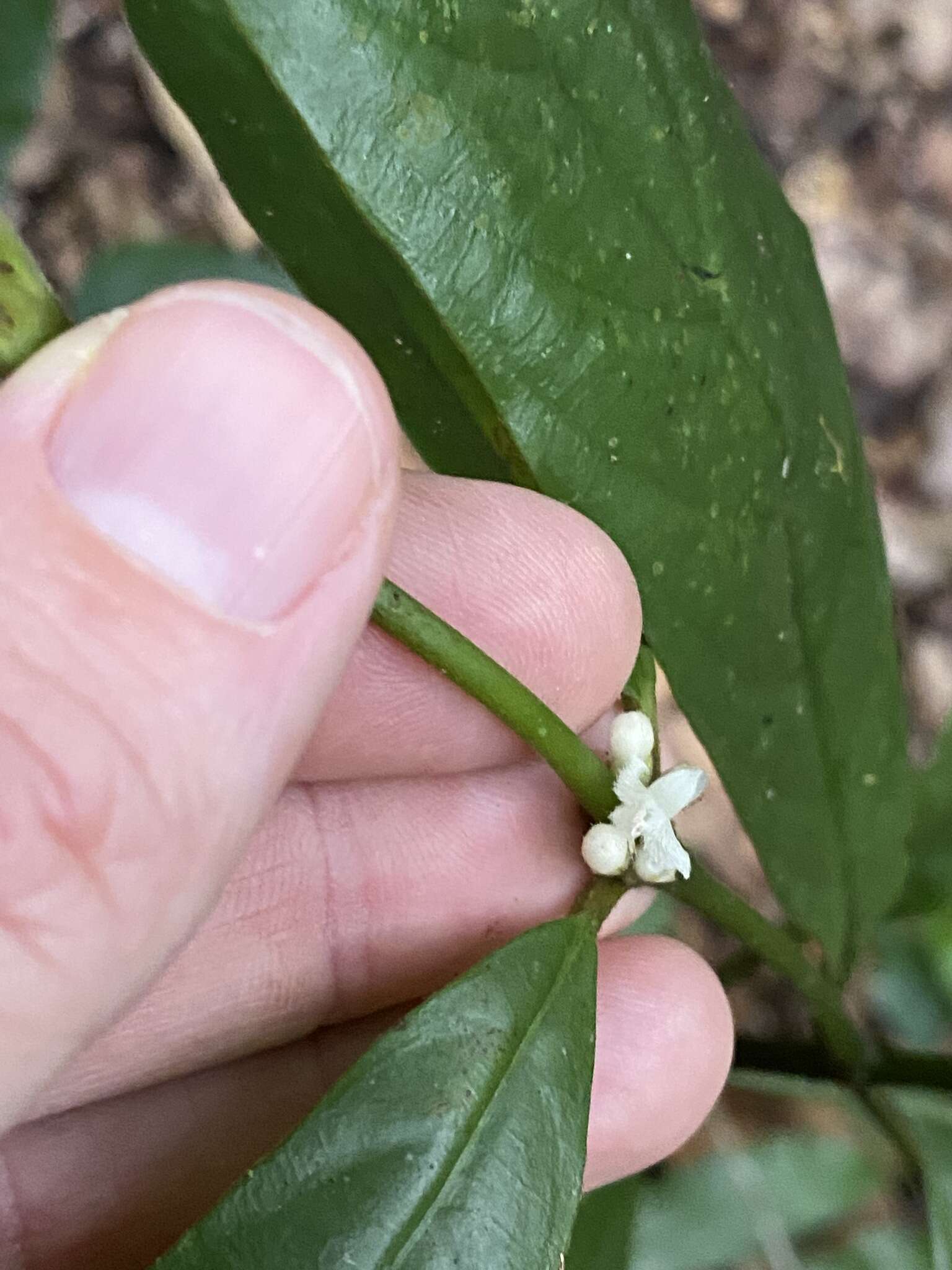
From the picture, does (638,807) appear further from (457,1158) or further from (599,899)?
(457,1158)

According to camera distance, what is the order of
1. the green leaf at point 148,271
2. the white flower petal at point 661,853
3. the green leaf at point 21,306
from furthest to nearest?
the green leaf at point 148,271, the white flower petal at point 661,853, the green leaf at point 21,306

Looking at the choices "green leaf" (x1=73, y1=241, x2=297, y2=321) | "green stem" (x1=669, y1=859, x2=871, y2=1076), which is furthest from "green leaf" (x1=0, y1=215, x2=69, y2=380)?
"green leaf" (x1=73, y1=241, x2=297, y2=321)

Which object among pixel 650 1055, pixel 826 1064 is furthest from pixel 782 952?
pixel 826 1064

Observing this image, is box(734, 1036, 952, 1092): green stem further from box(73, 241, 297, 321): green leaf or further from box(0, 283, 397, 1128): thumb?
box(73, 241, 297, 321): green leaf

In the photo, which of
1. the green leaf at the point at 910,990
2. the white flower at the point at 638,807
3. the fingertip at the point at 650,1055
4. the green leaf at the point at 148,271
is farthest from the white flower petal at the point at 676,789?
the green leaf at the point at 910,990

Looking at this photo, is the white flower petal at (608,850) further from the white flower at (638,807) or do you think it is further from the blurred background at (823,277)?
the blurred background at (823,277)

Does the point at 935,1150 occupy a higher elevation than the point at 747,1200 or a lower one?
higher
